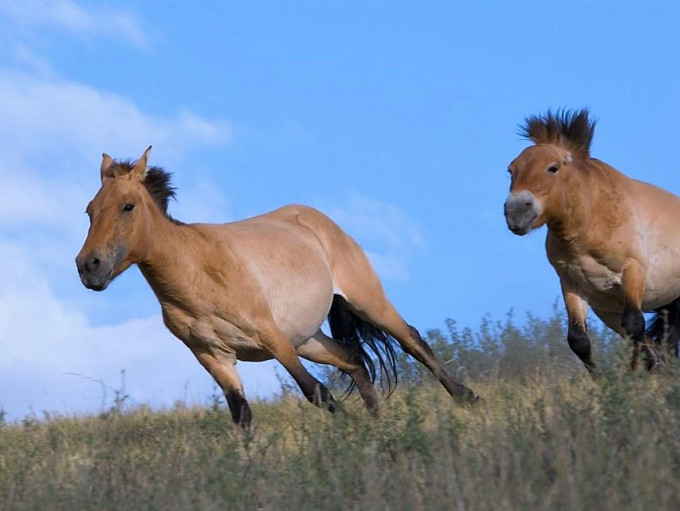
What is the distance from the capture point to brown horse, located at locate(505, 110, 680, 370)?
29.2 ft

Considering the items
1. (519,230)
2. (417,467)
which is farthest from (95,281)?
(519,230)

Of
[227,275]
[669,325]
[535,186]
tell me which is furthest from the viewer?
[669,325]

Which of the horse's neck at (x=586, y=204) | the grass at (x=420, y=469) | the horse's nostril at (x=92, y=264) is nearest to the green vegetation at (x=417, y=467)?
the grass at (x=420, y=469)

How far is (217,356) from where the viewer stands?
8688 millimetres

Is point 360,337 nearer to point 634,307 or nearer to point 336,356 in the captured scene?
point 336,356

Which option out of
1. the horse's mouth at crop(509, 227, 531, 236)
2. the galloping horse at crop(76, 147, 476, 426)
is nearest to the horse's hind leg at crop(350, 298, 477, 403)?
the galloping horse at crop(76, 147, 476, 426)

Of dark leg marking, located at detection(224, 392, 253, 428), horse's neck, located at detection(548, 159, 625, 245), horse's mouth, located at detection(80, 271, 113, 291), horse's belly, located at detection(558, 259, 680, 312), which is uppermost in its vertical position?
horse's neck, located at detection(548, 159, 625, 245)

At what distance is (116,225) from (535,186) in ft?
10.4

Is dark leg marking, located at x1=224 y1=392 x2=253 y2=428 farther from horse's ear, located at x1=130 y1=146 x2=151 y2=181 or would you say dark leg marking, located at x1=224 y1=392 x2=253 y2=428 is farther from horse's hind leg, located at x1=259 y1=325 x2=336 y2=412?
horse's ear, located at x1=130 y1=146 x2=151 y2=181

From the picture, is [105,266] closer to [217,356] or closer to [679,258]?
[217,356]

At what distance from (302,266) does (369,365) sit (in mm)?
1486

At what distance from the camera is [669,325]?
1041 cm

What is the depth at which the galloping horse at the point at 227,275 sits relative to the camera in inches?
316

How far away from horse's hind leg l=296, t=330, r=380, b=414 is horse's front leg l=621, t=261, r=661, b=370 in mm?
2318
